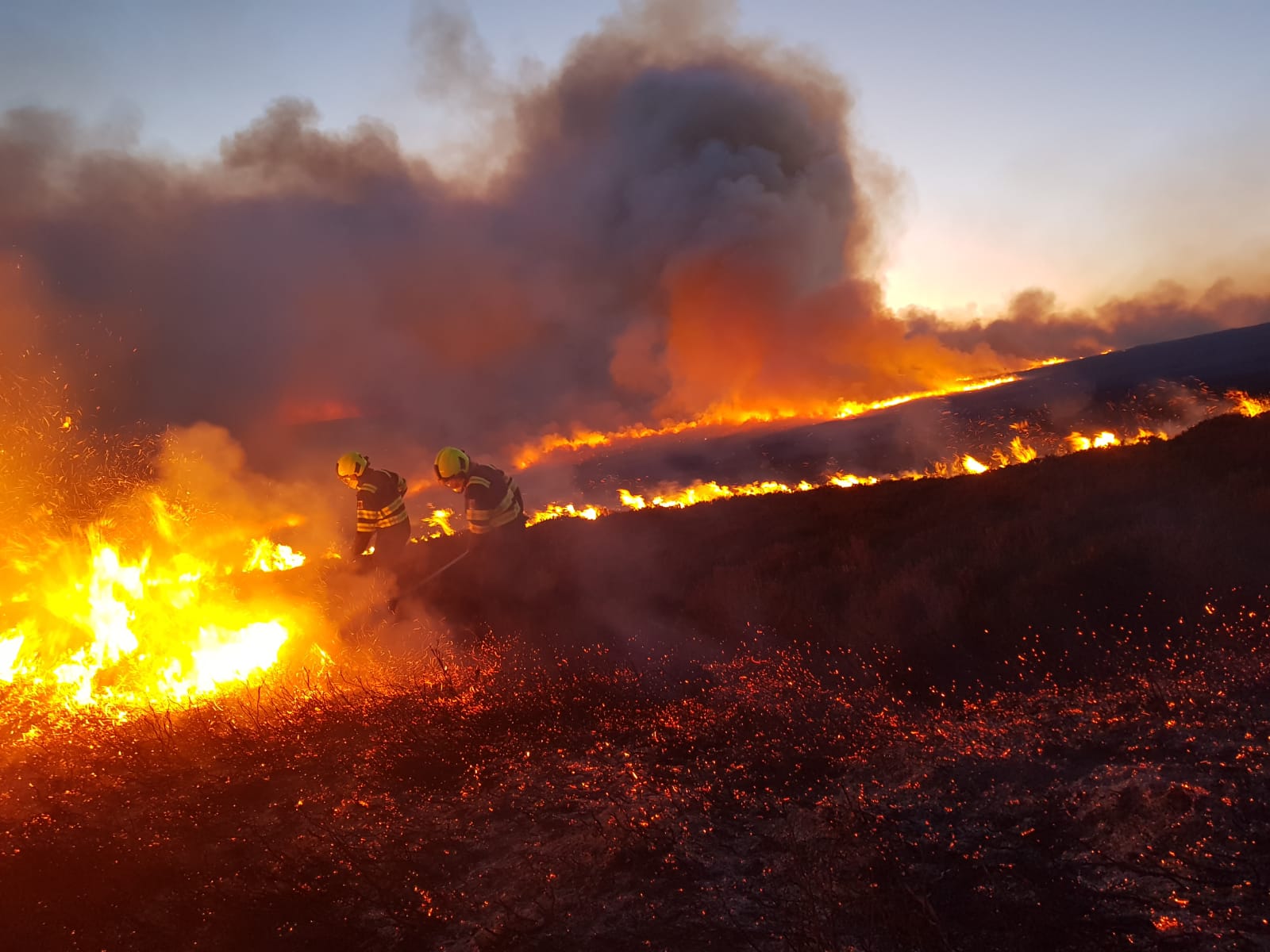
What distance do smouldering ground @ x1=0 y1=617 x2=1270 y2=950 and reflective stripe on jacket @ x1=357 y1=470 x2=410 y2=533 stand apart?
4.38m

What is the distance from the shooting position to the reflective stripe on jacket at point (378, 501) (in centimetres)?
1147

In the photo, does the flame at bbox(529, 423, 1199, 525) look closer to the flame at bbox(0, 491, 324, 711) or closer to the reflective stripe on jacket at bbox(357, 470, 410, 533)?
the reflective stripe on jacket at bbox(357, 470, 410, 533)

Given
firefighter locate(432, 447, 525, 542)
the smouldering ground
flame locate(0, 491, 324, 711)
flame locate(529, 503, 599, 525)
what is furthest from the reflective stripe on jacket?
flame locate(529, 503, 599, 525)

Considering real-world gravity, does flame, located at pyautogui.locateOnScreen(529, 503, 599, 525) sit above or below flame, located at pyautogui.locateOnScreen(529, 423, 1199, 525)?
above

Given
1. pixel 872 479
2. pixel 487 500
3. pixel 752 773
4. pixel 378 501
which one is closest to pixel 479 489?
pixel 487 500

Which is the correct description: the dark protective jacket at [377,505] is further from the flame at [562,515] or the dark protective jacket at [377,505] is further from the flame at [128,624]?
the flame at [562,515]

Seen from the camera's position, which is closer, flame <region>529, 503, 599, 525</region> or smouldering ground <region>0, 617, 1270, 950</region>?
smouldering ground <region>0, 617, 1270, 950</region>

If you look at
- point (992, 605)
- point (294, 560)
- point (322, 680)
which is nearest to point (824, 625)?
point (992, 605)

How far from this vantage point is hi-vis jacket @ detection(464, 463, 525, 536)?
418 inches

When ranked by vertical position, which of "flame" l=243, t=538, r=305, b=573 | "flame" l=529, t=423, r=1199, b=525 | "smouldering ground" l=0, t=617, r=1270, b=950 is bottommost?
"smouldering ground" l=0, t=617, r=1270, b=950

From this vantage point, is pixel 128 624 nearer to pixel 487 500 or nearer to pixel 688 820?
pixel 487 500

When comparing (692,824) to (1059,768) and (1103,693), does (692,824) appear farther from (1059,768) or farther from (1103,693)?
(1103,693)

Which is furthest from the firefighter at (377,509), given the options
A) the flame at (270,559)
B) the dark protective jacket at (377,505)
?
the flame at (270,559)

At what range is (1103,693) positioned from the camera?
5.64 meters
